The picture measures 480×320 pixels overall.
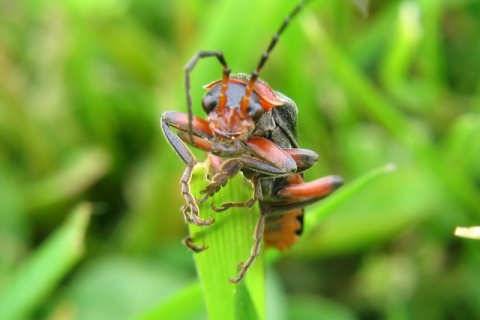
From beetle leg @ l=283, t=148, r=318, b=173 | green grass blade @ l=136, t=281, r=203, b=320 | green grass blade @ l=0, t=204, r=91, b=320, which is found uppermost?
beetle leg @ l=283, t=148, r=318, b=173

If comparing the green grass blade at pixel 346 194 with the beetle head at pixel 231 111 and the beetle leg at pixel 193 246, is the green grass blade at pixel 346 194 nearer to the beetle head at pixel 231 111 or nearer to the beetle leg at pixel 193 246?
the beetle head at pixel 231 111

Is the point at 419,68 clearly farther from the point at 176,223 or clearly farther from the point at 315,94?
the point at 176,223

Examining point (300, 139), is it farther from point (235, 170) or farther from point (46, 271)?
point (235, 170)

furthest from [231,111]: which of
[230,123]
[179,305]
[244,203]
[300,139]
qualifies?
[300,139]

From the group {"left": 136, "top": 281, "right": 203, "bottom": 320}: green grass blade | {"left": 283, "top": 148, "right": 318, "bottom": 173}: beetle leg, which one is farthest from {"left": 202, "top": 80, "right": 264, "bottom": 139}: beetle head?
{"left": 136, "top": 281, "right": 203, "bottom": 320}: green grass blade

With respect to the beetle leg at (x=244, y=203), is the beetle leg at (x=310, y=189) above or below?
above

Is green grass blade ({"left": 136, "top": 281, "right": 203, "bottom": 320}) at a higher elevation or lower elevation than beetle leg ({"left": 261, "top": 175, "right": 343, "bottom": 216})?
lower

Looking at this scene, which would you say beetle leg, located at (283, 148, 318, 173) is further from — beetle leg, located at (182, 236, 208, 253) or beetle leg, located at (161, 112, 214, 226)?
beetle leg, located at (182, 236, 208, 253)

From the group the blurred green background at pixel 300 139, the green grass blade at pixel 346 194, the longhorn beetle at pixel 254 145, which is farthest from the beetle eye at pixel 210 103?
the blurred green background at pixel 300 139
